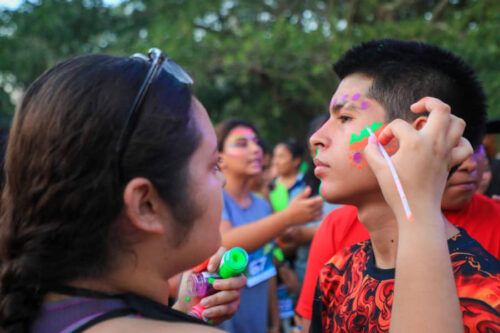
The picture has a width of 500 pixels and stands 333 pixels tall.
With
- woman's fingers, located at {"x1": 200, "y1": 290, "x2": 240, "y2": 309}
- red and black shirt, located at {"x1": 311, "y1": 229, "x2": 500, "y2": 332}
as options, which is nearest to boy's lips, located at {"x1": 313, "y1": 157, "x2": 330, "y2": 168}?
red and black shirt, located at {"x1": 311, "y1": 229, "x2": 500, "y2": 332}

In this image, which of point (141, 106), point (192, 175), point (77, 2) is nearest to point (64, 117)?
point (141, 106)

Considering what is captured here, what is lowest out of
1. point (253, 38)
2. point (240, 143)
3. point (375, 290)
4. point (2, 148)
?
point (375, 290)

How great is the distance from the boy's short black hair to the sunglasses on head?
3.30 feet

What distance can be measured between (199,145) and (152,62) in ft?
0.73

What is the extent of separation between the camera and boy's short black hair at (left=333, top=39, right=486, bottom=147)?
6.75ft

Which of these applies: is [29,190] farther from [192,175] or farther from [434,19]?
[434,19]

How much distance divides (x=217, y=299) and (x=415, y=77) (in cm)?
115

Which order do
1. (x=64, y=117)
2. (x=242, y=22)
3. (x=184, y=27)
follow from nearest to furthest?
1. (x=64, y=117)
2. (x=184, y=27)
3. (x=242, y=22)

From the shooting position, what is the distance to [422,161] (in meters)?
1.22

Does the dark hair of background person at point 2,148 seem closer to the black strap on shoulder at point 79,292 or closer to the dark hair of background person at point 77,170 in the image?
the dark hair of background person at point 77,170

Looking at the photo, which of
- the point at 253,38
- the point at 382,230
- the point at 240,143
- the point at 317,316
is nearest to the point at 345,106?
the point at 382,230

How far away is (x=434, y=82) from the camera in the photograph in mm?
2078

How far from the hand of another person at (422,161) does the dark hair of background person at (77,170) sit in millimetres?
488

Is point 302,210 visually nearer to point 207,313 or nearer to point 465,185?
point 465,185
